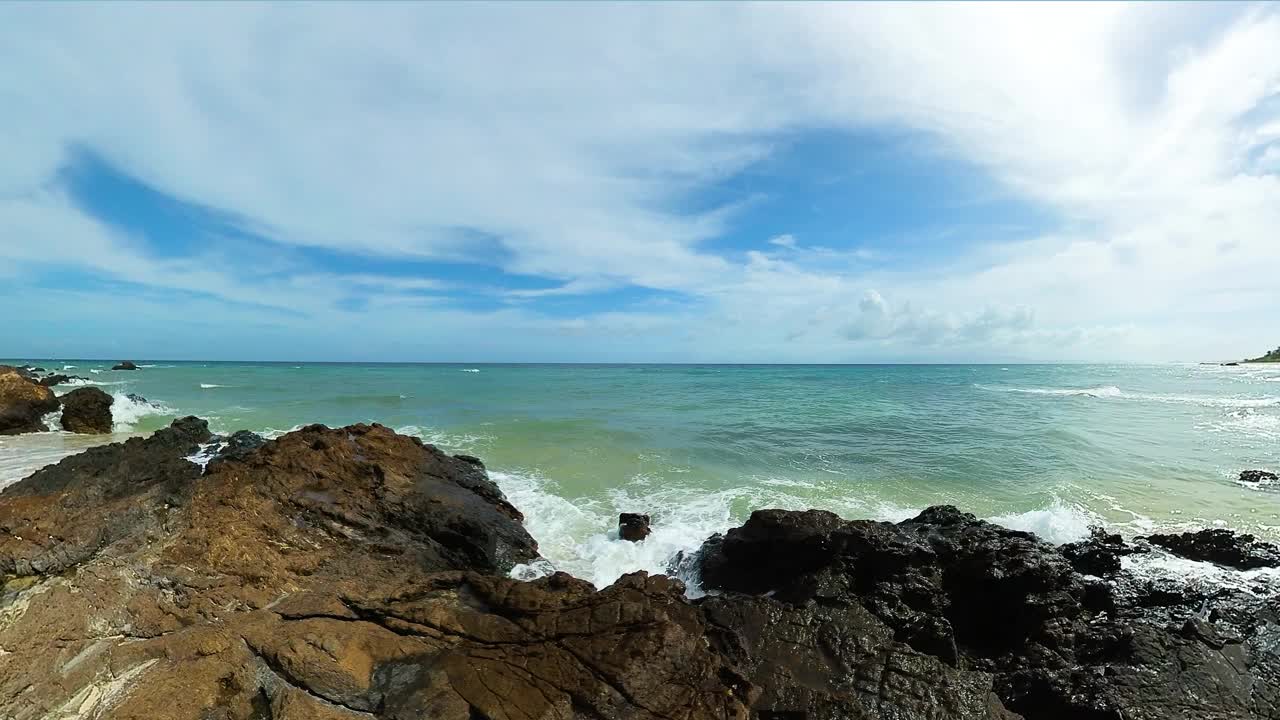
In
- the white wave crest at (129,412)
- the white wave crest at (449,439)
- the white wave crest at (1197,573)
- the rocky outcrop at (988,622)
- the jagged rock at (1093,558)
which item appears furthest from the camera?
the white wave crest at (129,412)

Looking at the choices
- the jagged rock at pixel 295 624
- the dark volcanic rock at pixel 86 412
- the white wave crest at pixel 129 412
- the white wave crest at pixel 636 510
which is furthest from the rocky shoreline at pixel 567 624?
the white wave crest at pixel 129 412

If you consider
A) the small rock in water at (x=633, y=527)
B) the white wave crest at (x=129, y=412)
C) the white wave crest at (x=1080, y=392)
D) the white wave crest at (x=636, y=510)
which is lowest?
the white wave crest at (x=636, y=510)

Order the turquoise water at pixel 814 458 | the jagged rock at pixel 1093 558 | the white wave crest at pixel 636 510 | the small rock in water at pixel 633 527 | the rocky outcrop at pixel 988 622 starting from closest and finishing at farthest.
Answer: the rocky outcrop at pixel 988 622 < the jagged rock at pixel 1093 558 < the white wave crest at pixel 636 510 < the small rock in water at pixel 633 527 < the turquoise water at pixel 814 458

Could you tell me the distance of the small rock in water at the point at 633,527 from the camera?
35.6 ft

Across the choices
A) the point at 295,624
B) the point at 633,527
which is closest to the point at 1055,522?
the point at 633,527

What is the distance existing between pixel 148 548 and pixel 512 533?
489cm

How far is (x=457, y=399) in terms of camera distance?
40.7 meters

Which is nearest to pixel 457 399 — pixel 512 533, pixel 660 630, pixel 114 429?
pixel 114 429

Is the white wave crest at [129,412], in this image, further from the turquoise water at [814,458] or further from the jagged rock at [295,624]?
the jagged rock at [295,624]

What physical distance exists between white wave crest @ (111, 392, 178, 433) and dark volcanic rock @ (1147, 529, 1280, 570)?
32.1 m

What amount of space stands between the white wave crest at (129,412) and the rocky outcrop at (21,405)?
2.01 m

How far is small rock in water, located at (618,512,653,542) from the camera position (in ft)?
35.6

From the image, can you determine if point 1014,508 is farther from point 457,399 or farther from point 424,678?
point 457,399

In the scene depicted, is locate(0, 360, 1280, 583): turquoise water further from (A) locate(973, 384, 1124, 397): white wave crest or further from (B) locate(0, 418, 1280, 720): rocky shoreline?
(A) locate(973, 384, 1124, 397): white wave crest
